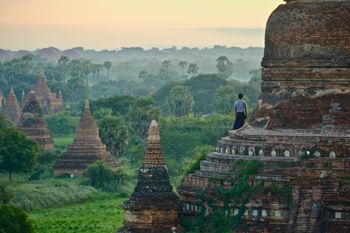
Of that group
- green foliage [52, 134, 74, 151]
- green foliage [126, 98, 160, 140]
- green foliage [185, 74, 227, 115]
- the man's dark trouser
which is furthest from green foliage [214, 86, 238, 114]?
the man's dark trouser

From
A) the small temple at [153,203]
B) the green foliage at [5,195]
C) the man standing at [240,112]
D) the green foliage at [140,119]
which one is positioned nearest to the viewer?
the small temple at [153,203]

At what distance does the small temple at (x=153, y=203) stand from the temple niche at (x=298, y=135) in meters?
0.59

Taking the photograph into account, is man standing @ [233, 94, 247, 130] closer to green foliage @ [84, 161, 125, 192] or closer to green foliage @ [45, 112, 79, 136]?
green foliage @ [84, 161, 125, 192]

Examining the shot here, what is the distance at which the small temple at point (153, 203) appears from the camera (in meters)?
26.8

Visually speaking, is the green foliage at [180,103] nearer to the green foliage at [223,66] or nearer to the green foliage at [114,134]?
the green foliage at [114,134]

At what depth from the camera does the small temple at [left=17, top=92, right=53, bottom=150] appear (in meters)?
73.6

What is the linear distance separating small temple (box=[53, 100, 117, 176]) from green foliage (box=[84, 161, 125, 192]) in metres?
2.28

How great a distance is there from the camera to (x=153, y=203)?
88.2 ft

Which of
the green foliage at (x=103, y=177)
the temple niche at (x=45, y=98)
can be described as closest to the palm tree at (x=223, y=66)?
the temple niche at (x=45, y=98)

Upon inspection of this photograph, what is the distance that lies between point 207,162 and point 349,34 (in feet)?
12.1

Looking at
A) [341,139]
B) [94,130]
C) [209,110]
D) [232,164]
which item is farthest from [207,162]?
[209,110]

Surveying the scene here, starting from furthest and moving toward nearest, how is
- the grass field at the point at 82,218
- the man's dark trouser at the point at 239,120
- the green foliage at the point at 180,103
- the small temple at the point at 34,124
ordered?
the green foliage at the point at 180,103 < the small temple at the point at 34,124 < the grass field at the point at 82,218 < the man's dark trouser at the point at 239,120

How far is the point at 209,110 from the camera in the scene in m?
113

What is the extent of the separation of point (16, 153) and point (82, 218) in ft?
41.1
